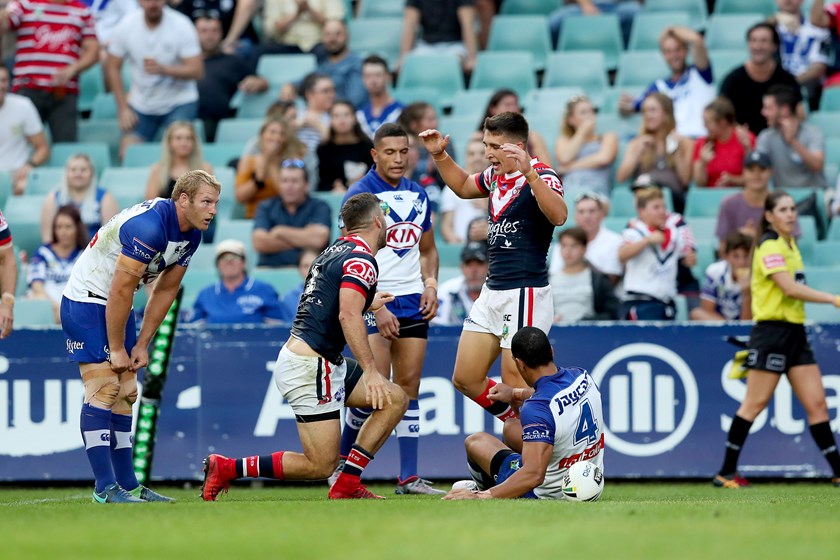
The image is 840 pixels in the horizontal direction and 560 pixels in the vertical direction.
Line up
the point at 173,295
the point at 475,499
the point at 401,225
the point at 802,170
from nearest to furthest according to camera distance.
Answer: the point at 475,499, the point at 173,295, the point at 401,225, the point at 802,170

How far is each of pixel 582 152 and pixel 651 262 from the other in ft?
7.56

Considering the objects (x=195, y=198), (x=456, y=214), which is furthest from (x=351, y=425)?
(x=456, y=214)

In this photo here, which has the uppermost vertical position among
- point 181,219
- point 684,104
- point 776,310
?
point 684,104

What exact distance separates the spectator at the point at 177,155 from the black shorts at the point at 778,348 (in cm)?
616

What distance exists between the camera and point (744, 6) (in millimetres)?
17141

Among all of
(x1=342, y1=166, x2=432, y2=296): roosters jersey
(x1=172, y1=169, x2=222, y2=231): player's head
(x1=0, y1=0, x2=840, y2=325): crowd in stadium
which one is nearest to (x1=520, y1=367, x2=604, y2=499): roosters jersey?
(x1=342, y1=166, x2=432, y2=296): roosters jersey

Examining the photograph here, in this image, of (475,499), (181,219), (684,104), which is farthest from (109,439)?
(684,104)

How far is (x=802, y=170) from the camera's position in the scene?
14.2 metres

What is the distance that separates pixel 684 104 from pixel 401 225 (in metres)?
6.31

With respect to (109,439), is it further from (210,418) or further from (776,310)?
(776,310)

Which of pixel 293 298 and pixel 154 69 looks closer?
pixel 293 298

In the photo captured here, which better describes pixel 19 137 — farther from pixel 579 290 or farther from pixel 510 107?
pixel 579 290

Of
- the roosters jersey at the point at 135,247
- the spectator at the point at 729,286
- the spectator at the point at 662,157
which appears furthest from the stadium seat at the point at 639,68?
the roosters jersey at the point at 135,247

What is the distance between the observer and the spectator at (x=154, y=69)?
626 inches
